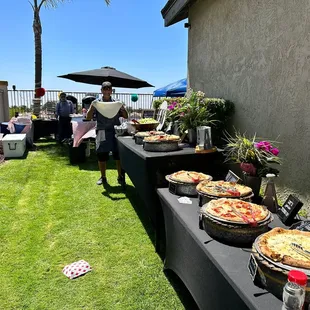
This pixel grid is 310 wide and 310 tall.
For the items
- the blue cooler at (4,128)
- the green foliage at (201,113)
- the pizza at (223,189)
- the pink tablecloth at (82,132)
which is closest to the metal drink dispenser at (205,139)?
the green foliage at (201,113)

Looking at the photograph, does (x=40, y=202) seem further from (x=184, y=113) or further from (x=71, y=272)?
(x=184, y=113)

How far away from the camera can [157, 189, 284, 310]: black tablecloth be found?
97 cm

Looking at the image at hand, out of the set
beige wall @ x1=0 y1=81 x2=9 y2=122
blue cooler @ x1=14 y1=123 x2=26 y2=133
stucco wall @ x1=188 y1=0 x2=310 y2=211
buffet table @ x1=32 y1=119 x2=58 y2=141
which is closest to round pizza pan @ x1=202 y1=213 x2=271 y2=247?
stucco wall @ x1=188 y1=0 x2=310 y2=211

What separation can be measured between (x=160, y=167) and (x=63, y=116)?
6.26m

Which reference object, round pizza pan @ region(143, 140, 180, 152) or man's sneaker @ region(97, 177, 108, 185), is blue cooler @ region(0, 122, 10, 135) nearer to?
man's sneaker @ region(97, 177, 108, 185)

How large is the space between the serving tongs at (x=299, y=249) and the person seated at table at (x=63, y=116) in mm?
7756

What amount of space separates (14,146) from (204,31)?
4839 mm

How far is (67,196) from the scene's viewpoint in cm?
397

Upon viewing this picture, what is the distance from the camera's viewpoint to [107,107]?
395 cm

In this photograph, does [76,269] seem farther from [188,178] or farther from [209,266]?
[209,266]

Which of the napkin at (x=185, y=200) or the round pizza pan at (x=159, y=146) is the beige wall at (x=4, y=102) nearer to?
the round pizza pan at (x=159, y=146)

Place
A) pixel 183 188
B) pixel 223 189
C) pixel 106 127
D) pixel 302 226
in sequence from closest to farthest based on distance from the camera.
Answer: pixel 302 226
pixel 223 189
pixel 183 188
pixel 106 127

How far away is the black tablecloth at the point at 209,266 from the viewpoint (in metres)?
0.97

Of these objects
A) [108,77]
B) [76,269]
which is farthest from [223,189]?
[108,77]
